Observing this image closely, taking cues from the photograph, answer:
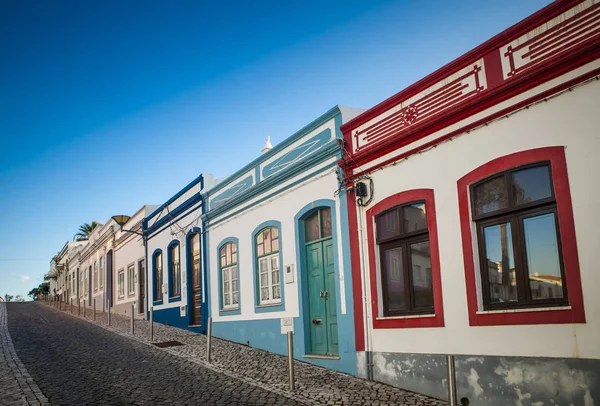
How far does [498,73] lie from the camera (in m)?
7.86

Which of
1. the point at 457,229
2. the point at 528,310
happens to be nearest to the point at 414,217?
the point at 457,229

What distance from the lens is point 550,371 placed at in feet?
22.1

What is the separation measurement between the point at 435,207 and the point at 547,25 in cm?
300

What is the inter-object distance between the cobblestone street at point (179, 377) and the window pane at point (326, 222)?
2710mm

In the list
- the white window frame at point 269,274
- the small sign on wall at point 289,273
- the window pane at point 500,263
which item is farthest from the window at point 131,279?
the window pane at point 500,263

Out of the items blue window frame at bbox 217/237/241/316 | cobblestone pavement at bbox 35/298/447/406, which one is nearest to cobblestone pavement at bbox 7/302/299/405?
cobblestone pavement at bbox 35/298/447/406

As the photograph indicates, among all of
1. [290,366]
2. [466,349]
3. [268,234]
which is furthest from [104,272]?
[466,349]

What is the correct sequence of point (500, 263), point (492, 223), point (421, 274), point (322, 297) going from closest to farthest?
point (500, 263), point (492, 223), point (421, 274), point (322, 297)

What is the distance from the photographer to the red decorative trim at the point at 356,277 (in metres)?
10.2

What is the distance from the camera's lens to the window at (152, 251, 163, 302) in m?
22.1

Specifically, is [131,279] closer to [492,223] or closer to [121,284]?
[121,284]

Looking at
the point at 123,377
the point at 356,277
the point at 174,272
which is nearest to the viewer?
the point at 123,377

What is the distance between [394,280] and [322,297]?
7.79 ft

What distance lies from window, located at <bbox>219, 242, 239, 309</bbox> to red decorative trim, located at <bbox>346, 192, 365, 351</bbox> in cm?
551
